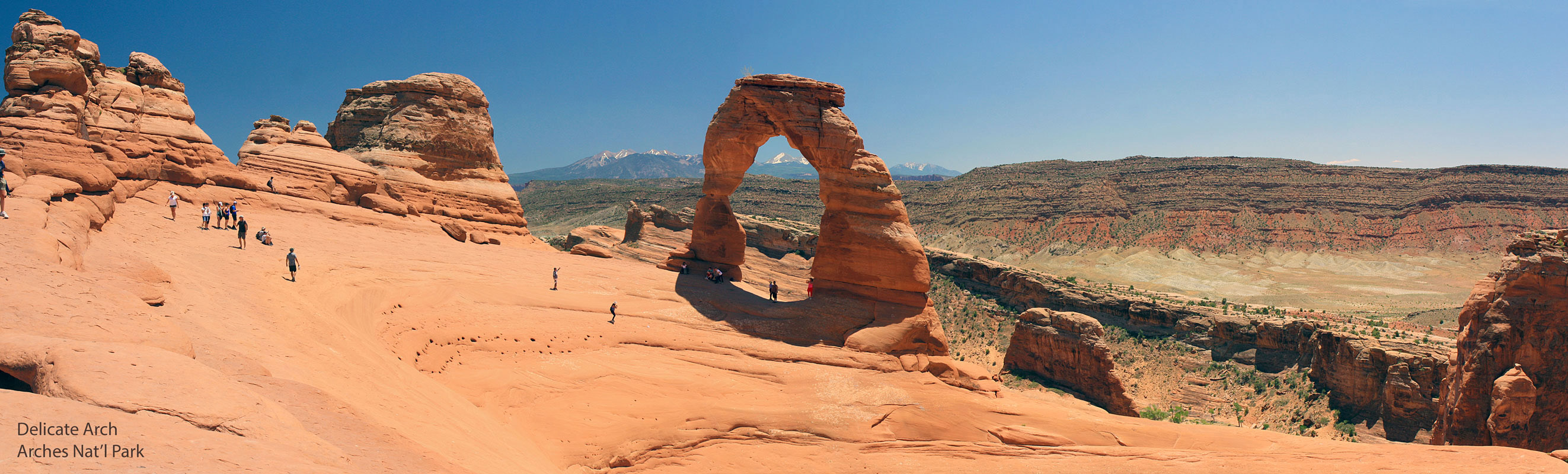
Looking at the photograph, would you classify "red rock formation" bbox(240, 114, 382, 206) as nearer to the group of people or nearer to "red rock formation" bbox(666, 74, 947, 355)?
the group of people

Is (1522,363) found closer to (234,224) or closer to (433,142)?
(234,224)

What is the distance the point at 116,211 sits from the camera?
20.7 meters

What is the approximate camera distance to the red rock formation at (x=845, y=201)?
24.3 meters

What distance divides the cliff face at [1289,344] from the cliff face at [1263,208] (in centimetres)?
4121

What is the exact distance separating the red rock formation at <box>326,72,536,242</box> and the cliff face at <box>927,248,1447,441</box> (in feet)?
93.8

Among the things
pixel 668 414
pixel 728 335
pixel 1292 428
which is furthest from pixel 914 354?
pixel 1292 428

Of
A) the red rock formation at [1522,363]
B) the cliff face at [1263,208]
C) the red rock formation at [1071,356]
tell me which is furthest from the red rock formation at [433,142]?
the cliff face at [1263,208]

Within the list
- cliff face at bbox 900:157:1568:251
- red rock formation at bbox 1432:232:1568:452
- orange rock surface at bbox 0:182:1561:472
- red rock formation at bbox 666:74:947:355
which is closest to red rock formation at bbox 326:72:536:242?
orange rock surface at bbox 0:182:1561:472

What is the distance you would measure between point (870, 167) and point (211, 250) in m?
19.1

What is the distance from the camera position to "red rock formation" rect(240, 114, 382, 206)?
30203 mm

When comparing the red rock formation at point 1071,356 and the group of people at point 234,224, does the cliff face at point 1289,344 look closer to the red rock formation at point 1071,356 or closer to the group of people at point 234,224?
the red rock formation at point 1071,356

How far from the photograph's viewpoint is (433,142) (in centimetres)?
3525

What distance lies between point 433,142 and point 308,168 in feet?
18.1

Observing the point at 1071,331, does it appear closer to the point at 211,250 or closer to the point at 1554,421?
the point at 1554,421
